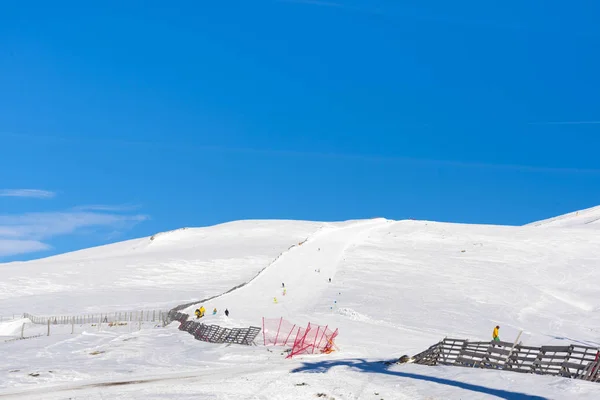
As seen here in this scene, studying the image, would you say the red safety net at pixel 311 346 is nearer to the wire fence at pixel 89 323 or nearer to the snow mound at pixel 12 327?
the wire fence at pixel 89 323

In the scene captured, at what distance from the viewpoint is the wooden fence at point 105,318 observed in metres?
58.5

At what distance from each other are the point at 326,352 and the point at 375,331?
1282cm

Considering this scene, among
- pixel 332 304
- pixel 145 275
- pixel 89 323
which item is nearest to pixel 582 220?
pixel 145 275

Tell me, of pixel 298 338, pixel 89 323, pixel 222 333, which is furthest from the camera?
pixel 89 323

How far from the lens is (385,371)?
92.5 feet

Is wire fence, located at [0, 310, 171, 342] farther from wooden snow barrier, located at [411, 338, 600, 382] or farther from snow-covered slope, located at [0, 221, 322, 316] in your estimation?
wooden snow barrier, located at [411, 338, 600, 382]

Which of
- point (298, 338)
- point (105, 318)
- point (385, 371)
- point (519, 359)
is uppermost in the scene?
point (105, 318)

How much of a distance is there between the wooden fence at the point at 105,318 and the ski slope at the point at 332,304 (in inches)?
137

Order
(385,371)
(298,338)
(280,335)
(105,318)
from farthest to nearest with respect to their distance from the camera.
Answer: (105,318) < (280,335) < (298,338) < (385,371)

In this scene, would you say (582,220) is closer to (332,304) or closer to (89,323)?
(332,304)

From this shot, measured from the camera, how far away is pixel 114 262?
97.2 metres

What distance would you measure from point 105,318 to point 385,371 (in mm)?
37530

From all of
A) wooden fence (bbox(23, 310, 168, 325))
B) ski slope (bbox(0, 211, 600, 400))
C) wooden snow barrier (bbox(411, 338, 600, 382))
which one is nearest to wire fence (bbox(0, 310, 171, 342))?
wooden fence (bbox(23, 310, 168, 325))

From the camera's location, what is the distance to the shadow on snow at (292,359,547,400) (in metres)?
22.3
